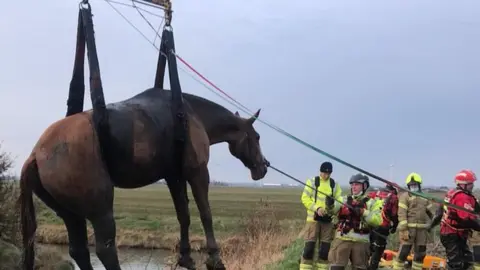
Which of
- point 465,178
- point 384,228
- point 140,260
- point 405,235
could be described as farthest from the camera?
point 140,260

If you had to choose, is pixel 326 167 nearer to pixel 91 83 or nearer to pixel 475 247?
pixel 475 247

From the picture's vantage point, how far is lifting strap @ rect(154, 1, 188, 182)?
16.0ft

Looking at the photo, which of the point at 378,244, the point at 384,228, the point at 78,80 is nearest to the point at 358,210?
the point at 378,244

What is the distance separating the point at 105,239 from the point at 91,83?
1263mm

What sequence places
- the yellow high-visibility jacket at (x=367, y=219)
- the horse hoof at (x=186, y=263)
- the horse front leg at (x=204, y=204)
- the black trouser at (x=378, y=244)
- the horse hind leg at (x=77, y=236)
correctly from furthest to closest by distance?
the black trouser at (x=378, y=244) → the yellow high-visibility jacket at (x=367, y=219) → the horse hoof at (x=186, y=263) → the horse front leg at (x=204, y=204) → the horse hind leg at (x=77, y=236)

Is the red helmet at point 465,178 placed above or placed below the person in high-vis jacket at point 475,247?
above

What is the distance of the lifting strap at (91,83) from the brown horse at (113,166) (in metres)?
0.06

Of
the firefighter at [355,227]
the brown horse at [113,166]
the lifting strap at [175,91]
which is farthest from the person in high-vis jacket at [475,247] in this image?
the lifting strap at [175,91]

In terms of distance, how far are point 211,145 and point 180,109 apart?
2.19ft

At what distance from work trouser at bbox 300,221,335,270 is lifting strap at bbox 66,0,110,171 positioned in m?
6.37

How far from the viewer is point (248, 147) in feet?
18.3

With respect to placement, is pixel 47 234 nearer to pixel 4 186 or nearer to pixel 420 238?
pixel 4 186

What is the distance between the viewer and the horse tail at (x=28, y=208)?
176 inches

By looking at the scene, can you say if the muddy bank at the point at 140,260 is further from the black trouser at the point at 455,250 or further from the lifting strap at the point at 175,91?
the black trouser at the point at 455,250
